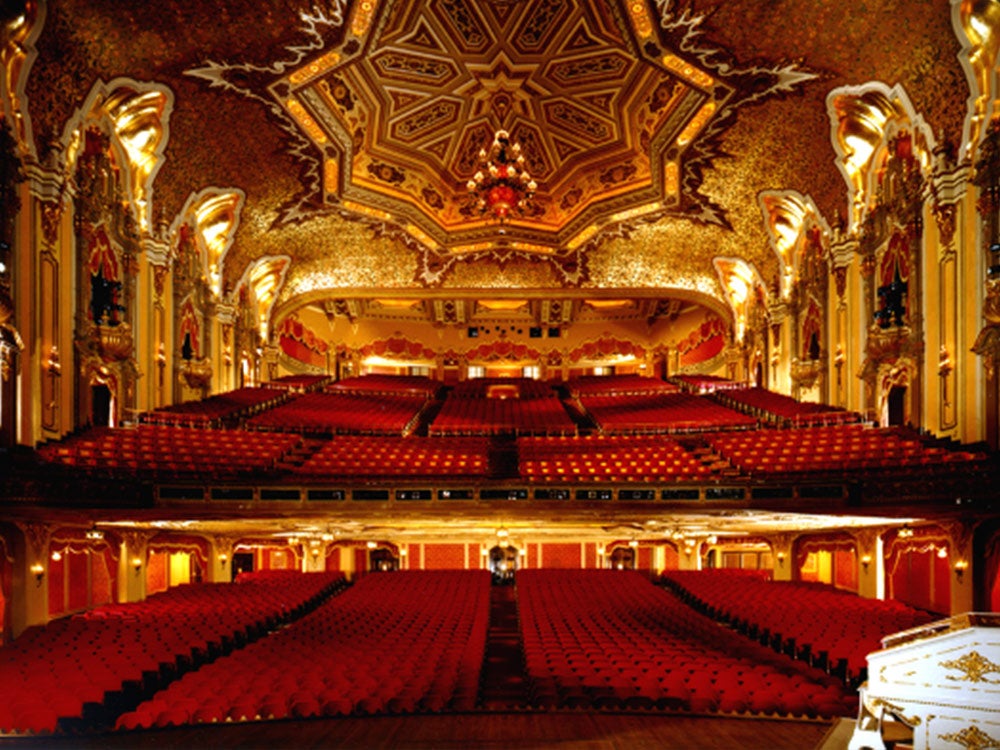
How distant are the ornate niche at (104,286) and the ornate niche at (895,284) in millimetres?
15355

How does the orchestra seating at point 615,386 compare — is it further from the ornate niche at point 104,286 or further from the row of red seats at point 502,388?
the ornate niche at point 104,286

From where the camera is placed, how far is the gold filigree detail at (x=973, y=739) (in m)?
4.21

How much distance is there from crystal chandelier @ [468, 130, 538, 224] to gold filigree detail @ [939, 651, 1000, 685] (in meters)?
17.0

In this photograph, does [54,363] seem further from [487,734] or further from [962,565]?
[962,565]

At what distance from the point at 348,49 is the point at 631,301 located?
19386 millimetres

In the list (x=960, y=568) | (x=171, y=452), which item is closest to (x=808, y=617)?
(x=960, y=568)

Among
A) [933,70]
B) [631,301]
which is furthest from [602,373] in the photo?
[933,70]

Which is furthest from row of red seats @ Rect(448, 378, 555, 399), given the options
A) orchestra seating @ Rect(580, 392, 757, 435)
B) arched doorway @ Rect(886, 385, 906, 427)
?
arched doorway @ Rect(886, 385, 906, 427)

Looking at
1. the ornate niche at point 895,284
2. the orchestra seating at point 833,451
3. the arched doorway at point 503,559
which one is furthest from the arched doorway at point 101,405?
the ornate niche at point 895,284

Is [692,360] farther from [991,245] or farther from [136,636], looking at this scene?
[136,636]

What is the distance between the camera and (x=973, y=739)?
4258 mm

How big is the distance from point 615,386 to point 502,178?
37.7 feet

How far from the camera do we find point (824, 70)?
15.8m

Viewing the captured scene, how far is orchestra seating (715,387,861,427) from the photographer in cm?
1898
